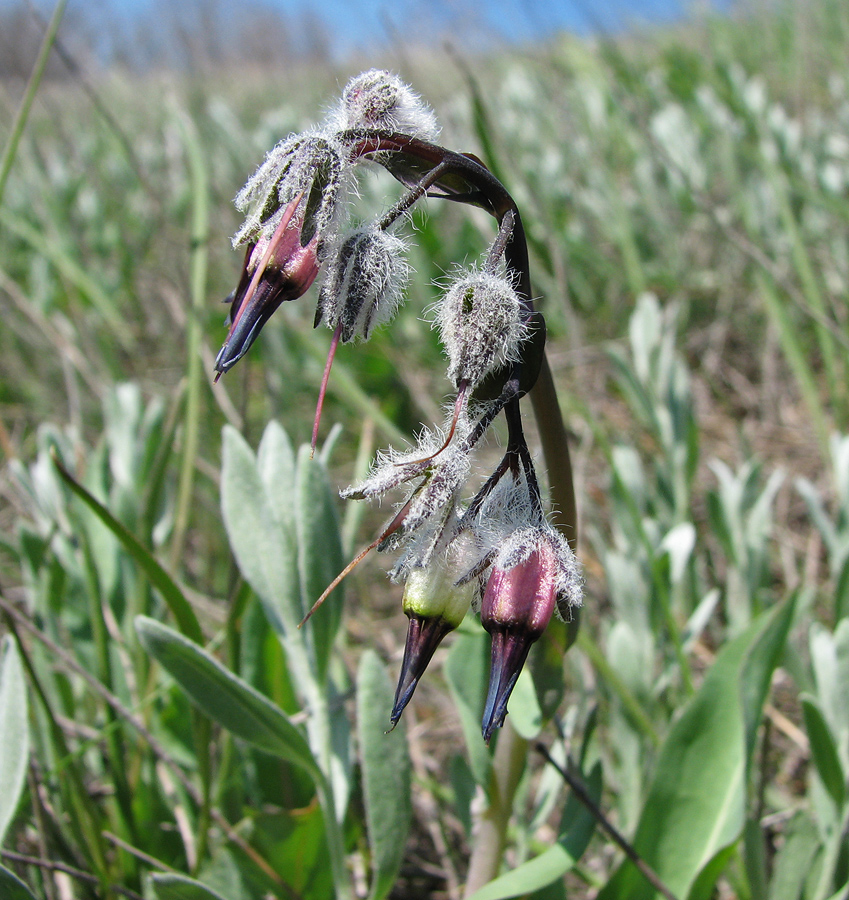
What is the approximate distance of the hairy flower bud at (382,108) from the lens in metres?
1.07

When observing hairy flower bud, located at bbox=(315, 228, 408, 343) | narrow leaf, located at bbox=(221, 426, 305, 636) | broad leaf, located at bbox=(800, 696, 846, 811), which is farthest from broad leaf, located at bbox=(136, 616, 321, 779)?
broad leaf, located at bbox=(800, 696, 846, 811)

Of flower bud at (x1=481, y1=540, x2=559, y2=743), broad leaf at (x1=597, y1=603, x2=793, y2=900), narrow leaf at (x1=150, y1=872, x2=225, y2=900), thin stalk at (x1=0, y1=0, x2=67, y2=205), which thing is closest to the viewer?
flower bud at (x1=481, y1=540, x2=559, y2=743)

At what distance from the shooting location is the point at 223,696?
1.34 meters

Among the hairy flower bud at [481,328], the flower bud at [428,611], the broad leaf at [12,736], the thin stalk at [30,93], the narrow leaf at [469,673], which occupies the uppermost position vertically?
the thin stalk at [30,93]

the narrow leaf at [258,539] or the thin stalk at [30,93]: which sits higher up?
the thin stalk at [30,93]

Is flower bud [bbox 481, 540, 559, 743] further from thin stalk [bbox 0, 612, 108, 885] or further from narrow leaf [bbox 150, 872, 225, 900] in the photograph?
thin stalk [bbox 0, 612, 108, 885]

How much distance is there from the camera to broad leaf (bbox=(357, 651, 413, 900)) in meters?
1.44

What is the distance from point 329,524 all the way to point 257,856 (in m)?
0.70

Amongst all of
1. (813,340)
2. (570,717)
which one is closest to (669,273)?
(813,340)

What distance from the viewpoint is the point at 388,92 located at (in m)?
1.08

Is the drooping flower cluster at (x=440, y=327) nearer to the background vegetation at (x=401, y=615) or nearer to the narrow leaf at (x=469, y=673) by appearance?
the background vegetation at (x=401, y=615)

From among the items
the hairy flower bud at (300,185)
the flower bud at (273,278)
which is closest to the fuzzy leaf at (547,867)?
the flower bud at (273,278)

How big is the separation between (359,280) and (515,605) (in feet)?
1.48

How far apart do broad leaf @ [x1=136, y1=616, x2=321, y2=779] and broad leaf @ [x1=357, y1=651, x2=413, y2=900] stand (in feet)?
0.35
